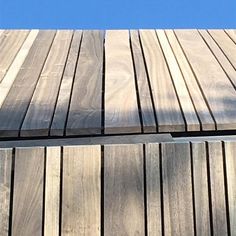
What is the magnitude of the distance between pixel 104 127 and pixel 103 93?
0.40 m

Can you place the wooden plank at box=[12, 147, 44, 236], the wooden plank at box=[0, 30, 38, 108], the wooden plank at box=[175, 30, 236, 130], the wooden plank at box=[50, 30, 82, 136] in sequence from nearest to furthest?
the wooden plank at box=[12, 147, 44, 236] < the wooden plank at box=[50, 30, 82, 136] < the wooden plank at box=[175, 30, 236, 130] < the wooden plank at box=[0, 30, 38, 108]

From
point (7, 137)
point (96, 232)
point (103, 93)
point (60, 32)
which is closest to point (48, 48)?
point (60, 32)

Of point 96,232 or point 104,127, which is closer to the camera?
point 96,232

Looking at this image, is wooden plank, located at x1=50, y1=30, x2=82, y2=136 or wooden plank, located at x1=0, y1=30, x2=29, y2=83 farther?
wooden plank, located at x1=0, y1=30, x2=29, y2=83

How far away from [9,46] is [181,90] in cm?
138

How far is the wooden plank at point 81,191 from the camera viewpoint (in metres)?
1.48

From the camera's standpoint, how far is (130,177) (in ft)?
5.03

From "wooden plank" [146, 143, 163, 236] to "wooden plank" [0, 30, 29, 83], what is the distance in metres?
1.05

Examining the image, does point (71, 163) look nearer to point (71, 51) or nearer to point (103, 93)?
point (103, 93)

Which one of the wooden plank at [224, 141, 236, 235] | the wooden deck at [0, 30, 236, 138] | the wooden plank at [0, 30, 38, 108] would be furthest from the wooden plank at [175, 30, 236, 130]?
the wooden plank at [0, 30, 38, 108]

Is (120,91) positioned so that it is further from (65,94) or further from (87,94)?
(65,94)

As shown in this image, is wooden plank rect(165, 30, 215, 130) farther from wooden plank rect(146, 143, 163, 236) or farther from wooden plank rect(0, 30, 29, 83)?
wooden plank rect(0, 30, 29, 83)

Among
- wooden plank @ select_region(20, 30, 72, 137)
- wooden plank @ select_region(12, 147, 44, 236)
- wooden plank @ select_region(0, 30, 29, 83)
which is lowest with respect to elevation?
wooden plank @ select_region(12, 147, 44, 236)

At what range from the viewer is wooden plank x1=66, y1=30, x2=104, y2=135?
1.67m
